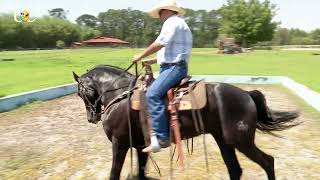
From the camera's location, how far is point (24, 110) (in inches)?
A: 512

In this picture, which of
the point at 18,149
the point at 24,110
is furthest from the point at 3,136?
the point at 24,110

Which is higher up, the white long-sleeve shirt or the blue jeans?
the white long-sleeve shirt

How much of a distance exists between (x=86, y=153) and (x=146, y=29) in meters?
129

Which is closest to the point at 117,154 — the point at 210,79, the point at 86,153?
the point at 86,153

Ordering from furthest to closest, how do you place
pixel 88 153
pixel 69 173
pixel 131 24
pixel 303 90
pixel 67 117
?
pixel 131 24 < pixel 303 90 < pixel 67 117 < pixel 88 153 < pixel 69 173

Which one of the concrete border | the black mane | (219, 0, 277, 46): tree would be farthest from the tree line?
the black mane

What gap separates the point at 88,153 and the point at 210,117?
139 inches

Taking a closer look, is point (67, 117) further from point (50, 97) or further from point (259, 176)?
point (259, 176)

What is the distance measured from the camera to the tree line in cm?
6994

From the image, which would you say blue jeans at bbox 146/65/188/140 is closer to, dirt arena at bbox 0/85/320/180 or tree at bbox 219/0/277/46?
dirt arena at bbox 0/85/320/180

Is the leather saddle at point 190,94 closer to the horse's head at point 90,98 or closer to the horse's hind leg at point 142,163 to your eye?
the horse's head at point 90,98

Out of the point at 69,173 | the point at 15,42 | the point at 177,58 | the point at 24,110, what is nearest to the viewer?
the point at 177,58

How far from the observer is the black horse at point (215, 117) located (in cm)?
513

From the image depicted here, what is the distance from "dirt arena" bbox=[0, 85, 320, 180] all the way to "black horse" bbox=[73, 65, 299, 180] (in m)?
0.99
